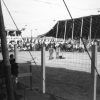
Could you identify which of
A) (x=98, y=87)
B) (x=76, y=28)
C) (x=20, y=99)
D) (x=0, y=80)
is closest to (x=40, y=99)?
(x=20, y=99)

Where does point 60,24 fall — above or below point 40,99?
above

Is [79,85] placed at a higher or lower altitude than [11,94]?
lower

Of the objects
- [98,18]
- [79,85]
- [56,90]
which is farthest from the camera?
[98,18]

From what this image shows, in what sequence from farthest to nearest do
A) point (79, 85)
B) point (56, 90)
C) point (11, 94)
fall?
point (79, 85)
point (56, 90)
point (11, 94)

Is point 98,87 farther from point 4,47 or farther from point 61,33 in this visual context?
point 61,33

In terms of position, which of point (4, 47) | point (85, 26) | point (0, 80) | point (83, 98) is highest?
point (85, 26)

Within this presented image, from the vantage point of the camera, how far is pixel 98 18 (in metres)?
61.8

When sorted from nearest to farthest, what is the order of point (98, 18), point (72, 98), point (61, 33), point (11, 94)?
point (11, 94) < point (72, 98) < point (98, 18) < point (61, 33)

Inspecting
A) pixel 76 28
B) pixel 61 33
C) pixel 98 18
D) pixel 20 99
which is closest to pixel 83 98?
pixel 20 99

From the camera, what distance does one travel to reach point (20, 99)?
5.67m

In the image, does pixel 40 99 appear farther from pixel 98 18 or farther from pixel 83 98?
pixel 98 18

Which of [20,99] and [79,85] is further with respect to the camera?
[79,85]

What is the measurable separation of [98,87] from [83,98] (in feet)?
→ 5.25

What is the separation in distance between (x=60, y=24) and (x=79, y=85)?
7074cm
